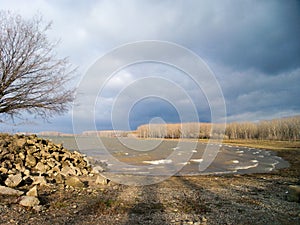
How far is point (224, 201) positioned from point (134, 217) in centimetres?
312

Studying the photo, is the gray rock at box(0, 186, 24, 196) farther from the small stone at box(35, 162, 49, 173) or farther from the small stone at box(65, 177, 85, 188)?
the small stone at box(35, 162, 49, 173)

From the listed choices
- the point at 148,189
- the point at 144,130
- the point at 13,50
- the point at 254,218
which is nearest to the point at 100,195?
the point at 148,189

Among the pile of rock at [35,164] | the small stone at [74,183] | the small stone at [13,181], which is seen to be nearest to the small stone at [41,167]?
the pile of rock at [35,164]

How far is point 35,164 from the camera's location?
35.6 ft

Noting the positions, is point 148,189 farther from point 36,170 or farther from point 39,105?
point 39,105

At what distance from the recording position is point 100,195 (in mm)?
7676

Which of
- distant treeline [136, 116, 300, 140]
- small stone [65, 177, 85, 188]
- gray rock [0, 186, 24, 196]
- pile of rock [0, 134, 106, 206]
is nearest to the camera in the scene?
gray rock [0, 186, 24, 196]

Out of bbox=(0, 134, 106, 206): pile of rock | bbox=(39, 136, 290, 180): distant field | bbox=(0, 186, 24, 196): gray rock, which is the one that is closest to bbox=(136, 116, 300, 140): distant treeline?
bbox=(39, 136, 290, 180): distant field

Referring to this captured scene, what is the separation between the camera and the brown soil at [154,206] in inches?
218

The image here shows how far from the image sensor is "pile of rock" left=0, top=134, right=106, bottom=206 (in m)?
8.26

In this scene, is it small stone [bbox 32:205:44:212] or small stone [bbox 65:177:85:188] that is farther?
small stone [bbox 65:177:85:188]

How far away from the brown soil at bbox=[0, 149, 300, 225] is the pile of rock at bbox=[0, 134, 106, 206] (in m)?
0.87

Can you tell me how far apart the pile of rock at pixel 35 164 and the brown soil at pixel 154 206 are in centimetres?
87

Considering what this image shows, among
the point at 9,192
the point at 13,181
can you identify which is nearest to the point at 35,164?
the point at 13,181
